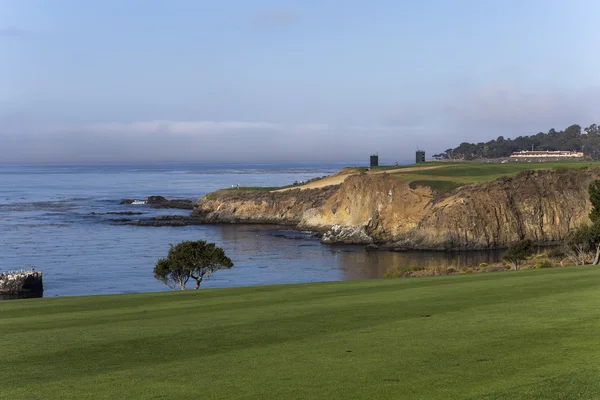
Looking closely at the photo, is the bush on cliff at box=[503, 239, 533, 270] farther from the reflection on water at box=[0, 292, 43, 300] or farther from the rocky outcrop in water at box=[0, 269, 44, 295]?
the rocky outcrop in water at box=[0, 269, 44, 295]

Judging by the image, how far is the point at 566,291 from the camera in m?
19.6

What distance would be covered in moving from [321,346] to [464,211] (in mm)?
63728

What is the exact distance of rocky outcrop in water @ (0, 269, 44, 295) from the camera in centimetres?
4800

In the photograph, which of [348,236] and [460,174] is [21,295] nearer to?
[348,236]

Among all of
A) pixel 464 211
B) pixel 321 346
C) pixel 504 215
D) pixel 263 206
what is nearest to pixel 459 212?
pixel 464 211

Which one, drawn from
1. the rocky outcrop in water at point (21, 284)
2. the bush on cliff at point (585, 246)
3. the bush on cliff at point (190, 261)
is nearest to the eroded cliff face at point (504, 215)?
the bush on cliff at point (585, 246)

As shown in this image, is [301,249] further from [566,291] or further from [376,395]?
[376,395]

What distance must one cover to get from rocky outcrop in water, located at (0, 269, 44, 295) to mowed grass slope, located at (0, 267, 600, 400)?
27837 mm

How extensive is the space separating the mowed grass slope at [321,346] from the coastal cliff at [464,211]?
175 ft

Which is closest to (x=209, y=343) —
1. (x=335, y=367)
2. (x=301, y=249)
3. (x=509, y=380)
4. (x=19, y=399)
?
(x=335, y=367)

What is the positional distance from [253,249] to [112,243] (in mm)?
16095

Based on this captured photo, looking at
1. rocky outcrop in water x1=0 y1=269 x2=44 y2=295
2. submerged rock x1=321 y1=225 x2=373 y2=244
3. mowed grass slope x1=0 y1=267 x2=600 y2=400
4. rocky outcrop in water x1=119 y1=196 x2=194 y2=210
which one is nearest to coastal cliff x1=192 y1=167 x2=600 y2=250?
submerged rock x1=321 y1=225 x2=373 y2=244

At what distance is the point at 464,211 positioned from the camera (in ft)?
246

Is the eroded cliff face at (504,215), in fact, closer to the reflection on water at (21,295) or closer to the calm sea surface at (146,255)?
the calm sea surface at (146,255)
